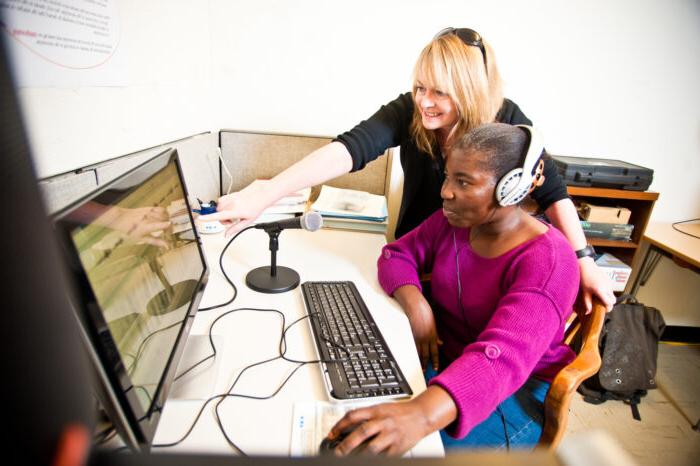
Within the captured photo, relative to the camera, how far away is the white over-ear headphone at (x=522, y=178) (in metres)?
0.82

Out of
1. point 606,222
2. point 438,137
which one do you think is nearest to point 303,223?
point 438,137

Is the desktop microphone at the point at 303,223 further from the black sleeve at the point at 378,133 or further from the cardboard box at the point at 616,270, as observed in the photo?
the cardboard box at the point at 616,270

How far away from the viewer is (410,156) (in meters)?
1.28

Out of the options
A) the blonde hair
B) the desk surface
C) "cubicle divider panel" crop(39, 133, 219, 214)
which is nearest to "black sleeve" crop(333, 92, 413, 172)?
the blonde hair

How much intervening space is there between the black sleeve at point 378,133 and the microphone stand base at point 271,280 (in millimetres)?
391

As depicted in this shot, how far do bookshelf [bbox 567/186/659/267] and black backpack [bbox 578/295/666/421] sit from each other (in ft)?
0.97

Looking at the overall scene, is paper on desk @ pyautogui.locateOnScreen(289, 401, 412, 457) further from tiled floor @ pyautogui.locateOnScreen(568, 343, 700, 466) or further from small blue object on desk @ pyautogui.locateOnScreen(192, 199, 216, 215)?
tiled floor @ pyautogui.locateOnScreen(568, 343, 700, 466)

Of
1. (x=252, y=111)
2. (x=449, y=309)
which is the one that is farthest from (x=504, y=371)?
(x=252, y=111)

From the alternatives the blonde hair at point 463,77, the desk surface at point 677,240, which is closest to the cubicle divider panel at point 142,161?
the blonde hair at point 463,77

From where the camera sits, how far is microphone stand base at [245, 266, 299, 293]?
0.99 m

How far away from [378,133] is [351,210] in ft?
1.40

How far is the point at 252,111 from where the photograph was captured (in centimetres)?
185

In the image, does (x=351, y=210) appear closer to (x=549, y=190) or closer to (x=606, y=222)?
(x=549, y=190)

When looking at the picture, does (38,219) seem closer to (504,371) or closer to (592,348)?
(504,371)
